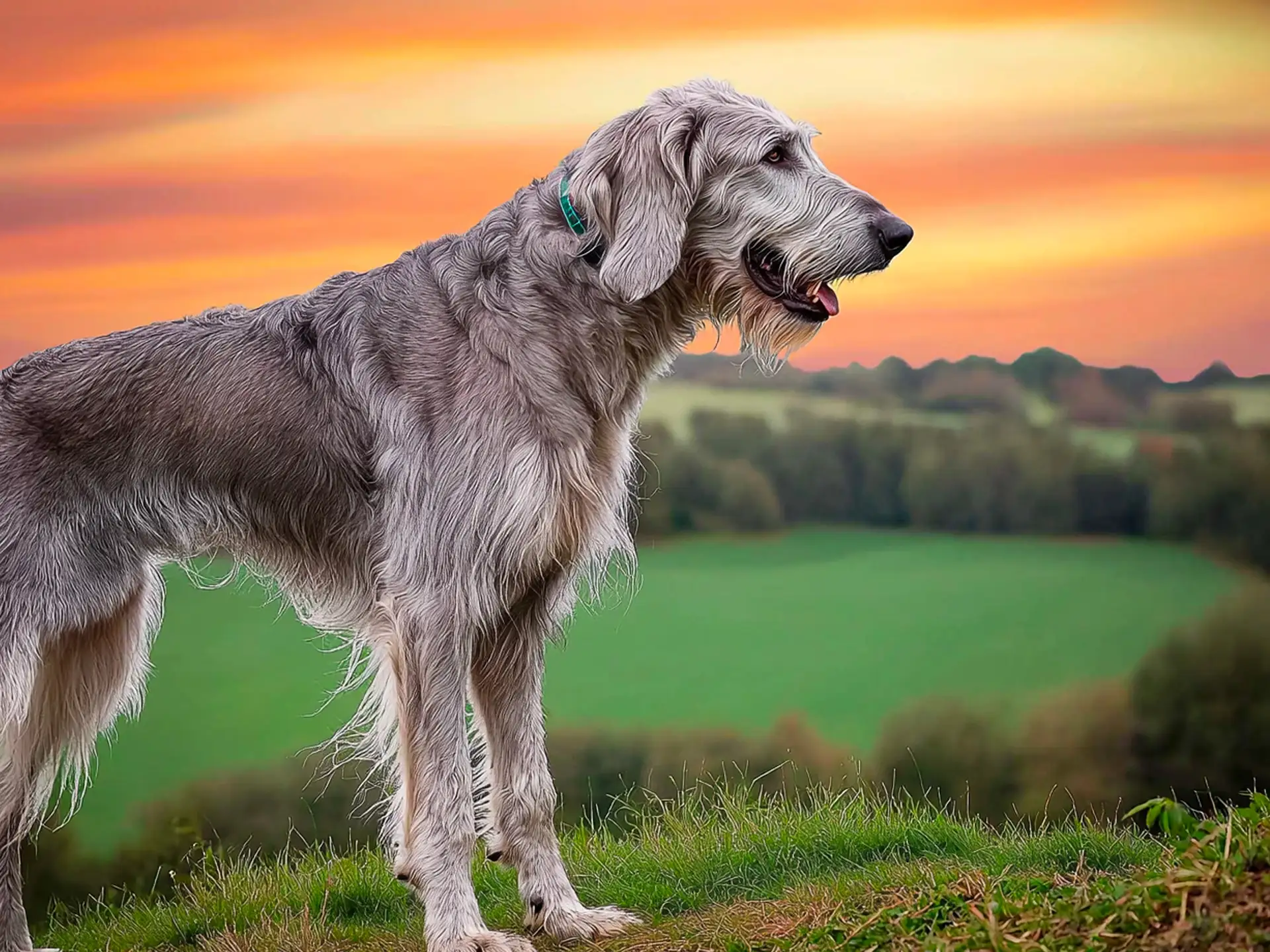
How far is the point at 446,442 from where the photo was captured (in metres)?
5.18

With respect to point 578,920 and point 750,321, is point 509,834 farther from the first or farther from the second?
point 750,321

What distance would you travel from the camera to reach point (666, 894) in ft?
19.7

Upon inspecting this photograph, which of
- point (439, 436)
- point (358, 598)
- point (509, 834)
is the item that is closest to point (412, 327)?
point (439, 436)

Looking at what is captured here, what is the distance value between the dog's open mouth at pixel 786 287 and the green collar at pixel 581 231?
588mm

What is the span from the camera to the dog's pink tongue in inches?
210

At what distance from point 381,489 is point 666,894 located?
232 centimetres

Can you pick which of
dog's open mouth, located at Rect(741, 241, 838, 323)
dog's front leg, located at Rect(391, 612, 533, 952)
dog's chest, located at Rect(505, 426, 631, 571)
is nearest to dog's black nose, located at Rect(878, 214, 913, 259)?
dog's open mouth, located at Rect(741, 241, 838, 323)

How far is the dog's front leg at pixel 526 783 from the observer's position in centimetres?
561

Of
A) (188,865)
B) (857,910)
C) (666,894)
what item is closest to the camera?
(857,910)

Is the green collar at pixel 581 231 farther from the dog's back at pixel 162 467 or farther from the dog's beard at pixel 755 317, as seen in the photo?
the dog's back at pixel 162 467

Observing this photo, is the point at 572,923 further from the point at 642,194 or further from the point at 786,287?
the point at 642,194

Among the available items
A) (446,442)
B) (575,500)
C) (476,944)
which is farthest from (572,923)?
(446,442)

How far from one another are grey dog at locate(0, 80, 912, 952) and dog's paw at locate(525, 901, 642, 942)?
1cm

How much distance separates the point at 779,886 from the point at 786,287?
2.76 metres
